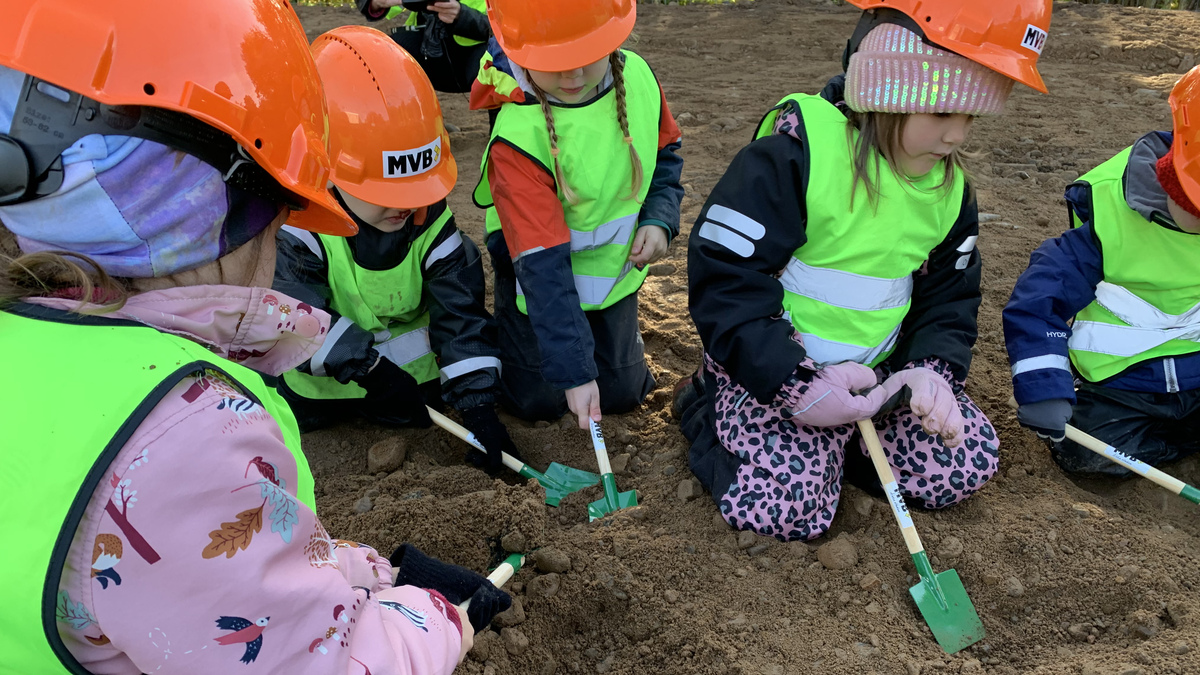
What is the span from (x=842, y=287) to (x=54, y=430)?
6.38 ft

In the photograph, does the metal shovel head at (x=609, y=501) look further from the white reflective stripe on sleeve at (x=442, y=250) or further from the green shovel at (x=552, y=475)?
the white reflective stripe on sleeve at (x=442, y=250)

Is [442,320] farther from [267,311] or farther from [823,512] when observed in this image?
[267,311]

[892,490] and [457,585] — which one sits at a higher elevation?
[457,585]

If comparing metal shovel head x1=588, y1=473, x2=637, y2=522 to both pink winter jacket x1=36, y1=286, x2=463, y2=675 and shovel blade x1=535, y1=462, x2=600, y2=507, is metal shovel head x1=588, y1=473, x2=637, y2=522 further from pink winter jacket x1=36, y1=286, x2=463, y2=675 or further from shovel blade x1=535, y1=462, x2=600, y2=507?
pink winter jacket x1=36, y1=286, x2=463, y2=675

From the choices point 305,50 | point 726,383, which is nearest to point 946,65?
point 726,383

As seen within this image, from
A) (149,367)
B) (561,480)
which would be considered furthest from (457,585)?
(561,480)

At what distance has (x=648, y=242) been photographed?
9.62 ft

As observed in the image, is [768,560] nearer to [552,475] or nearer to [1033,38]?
[552,475]

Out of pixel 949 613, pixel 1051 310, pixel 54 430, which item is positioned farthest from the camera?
pixel 1051 310

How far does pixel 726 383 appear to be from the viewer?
8.68 ft

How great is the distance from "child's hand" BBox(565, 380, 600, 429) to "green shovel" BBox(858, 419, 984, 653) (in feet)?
2.91

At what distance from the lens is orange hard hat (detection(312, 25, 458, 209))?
8.17 ft

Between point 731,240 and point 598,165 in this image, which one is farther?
point 598,165

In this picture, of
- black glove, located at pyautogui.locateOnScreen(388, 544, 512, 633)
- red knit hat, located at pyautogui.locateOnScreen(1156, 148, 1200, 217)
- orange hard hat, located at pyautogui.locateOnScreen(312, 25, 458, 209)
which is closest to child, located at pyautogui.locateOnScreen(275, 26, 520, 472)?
orange hard hat, located at pyautogui.locateOnScreen(312, 25, 458, 209)
